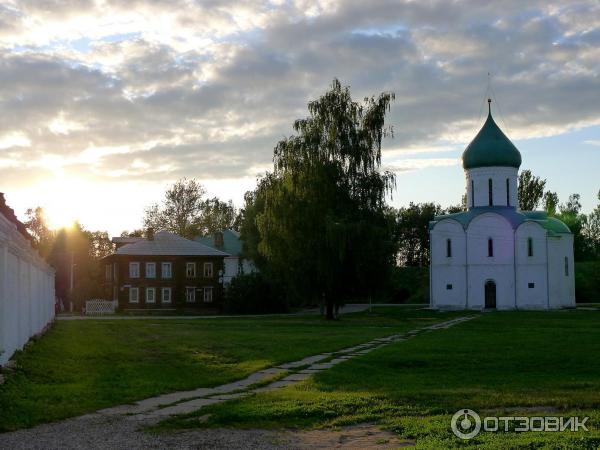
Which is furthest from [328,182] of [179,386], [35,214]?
[35,214]

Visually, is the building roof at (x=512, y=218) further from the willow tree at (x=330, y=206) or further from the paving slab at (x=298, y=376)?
the paving slab at (x=298, y=376)

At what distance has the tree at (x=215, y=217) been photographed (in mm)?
81975

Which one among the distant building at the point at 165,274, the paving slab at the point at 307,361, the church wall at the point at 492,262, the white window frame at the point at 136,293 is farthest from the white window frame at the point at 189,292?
the paving slab at the point at 307,361

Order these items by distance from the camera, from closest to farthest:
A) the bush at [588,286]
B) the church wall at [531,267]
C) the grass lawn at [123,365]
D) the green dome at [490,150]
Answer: the grass lawn at [123,365] → the church wall at [531,267] → the green dome at [490,150] → the bush at [588,286]

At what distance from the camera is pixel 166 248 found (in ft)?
191

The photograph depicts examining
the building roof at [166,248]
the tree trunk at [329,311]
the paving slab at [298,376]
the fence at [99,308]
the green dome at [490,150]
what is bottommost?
the fence at [99,308]

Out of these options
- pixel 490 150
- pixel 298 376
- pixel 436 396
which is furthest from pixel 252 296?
pixel 436 396

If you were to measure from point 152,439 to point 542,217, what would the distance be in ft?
178

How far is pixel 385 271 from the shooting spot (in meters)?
37.2

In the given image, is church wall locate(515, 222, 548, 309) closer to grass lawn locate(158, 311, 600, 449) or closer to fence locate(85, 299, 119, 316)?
fence locate(85, 299, 119, 316)

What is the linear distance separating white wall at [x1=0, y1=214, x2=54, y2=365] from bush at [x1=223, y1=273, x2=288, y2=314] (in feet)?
103

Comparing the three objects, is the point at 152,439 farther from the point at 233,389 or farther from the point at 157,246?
the point at 157,246

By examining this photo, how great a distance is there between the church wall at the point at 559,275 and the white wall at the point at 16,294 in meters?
41.4

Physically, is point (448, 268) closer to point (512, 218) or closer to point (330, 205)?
point (512, 218)
